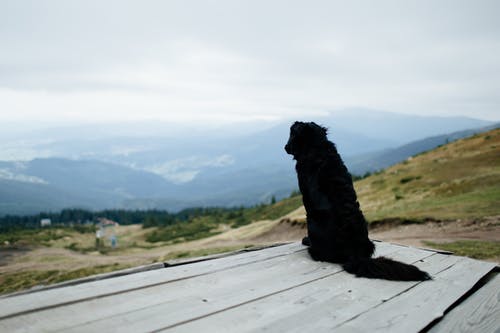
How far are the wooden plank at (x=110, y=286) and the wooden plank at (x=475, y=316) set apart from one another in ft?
6.83

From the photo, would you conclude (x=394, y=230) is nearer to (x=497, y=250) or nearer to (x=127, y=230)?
(x=497, y=250)

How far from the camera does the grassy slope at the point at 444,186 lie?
18.5 meters

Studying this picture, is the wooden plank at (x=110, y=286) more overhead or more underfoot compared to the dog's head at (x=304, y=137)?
more underfoot

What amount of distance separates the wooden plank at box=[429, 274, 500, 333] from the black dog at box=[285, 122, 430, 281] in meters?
0.68

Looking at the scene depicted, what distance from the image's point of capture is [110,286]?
135 inches

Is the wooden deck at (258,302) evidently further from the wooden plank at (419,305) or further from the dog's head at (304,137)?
the dog's head at (304,137)

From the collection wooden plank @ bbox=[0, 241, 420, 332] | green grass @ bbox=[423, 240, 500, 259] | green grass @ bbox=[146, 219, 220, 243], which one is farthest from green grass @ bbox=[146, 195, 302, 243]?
wooden plank @ bbox=[0, 241, 420, 332]

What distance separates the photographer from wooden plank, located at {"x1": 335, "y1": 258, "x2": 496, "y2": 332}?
2.80 meters

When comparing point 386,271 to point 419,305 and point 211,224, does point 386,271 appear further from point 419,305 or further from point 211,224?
point 211,224

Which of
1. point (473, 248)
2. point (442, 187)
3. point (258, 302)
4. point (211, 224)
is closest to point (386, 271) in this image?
point (258, 302)

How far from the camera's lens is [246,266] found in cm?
424

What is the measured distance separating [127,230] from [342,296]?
148 ft

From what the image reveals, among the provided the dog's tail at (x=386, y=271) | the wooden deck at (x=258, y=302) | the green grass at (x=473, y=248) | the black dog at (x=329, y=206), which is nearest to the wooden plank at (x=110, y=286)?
the wooden deck at (x=258, y=302)

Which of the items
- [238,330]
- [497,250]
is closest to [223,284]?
[238,330]
